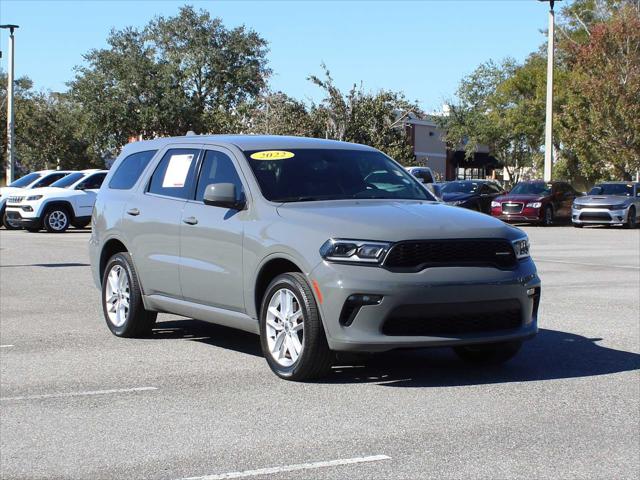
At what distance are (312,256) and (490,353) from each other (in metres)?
1.88

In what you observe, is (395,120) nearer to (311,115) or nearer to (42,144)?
(311,115)

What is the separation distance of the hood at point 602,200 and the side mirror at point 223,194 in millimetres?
28878

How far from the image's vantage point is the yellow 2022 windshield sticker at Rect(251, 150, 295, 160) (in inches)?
342

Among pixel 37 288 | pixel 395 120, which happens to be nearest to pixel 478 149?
pixel 395 120

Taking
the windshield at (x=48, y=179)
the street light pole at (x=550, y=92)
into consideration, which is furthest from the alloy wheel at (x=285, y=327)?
the street light pole at (x=550, y=92)

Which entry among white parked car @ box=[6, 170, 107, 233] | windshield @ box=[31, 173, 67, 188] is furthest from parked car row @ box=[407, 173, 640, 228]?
windshield @ box=[31, 173, 67, 188]

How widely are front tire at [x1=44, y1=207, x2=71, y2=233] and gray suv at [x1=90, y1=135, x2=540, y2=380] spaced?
20.3m

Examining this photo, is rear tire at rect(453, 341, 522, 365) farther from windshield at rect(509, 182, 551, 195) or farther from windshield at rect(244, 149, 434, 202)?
windshield at rect(509, 182, 551, 195)

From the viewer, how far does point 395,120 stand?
52.5m

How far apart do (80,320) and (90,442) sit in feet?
17.1

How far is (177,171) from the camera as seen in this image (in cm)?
938

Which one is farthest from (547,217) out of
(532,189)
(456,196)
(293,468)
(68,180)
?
(293,468)

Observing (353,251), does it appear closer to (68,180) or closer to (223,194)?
(223,194)

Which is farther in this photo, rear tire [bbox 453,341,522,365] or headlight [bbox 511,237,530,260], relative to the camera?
rear tire [bbox 453,341,522,365]
